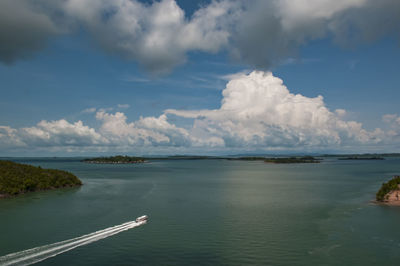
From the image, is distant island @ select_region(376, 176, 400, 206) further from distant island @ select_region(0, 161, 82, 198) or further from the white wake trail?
distant island @ select_region(0, 161, 82, 198)

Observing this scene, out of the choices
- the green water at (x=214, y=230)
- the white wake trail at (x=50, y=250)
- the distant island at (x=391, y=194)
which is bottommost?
the green water at (x=214, y=230)

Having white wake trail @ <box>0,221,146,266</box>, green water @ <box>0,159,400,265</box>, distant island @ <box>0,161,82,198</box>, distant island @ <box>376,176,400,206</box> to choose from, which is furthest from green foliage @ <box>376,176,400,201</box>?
distant island @ <box>0,161,82,198</box>

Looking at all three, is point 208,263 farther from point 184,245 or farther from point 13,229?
point 13,229

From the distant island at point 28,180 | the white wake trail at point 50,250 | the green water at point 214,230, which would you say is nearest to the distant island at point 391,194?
the green water at point 214,230

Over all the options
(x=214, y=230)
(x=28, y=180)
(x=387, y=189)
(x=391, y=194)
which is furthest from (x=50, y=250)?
(x=387, y=189)

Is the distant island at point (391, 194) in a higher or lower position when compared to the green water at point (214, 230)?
higher

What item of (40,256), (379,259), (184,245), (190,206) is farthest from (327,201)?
(40,256)

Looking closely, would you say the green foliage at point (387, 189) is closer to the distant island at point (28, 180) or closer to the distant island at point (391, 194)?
the distant island at point (391, 194)
